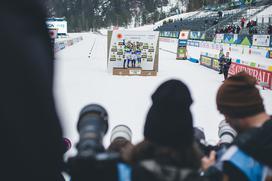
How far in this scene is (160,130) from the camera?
1371mm

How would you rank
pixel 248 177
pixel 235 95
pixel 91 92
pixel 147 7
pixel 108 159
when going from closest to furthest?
pixel 108 159 → pixel 248 177 → pixel 235 95 → pixel 91 92 → pixel 147 7

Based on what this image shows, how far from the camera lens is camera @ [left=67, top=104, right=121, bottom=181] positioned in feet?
4.22

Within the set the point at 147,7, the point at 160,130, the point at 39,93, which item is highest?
the point at 147,7

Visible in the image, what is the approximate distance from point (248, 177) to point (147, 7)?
4675 inches

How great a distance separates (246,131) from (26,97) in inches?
51.8

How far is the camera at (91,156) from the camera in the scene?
1287 mm

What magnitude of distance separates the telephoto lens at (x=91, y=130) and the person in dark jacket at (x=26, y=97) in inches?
14.1

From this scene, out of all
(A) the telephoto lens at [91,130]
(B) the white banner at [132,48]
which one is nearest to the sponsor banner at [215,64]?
(B) the white banner at [132,48]

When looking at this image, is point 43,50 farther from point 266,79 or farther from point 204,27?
point 204,27

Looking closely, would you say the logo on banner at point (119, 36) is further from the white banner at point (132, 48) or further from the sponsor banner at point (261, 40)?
the sponsor banner at point (261, 40)

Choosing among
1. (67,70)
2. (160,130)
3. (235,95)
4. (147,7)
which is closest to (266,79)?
(67,70)

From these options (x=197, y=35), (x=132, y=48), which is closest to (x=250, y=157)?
(x=132, y=48)

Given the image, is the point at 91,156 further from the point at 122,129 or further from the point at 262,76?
the point at 262,76

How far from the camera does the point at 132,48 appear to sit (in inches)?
626
